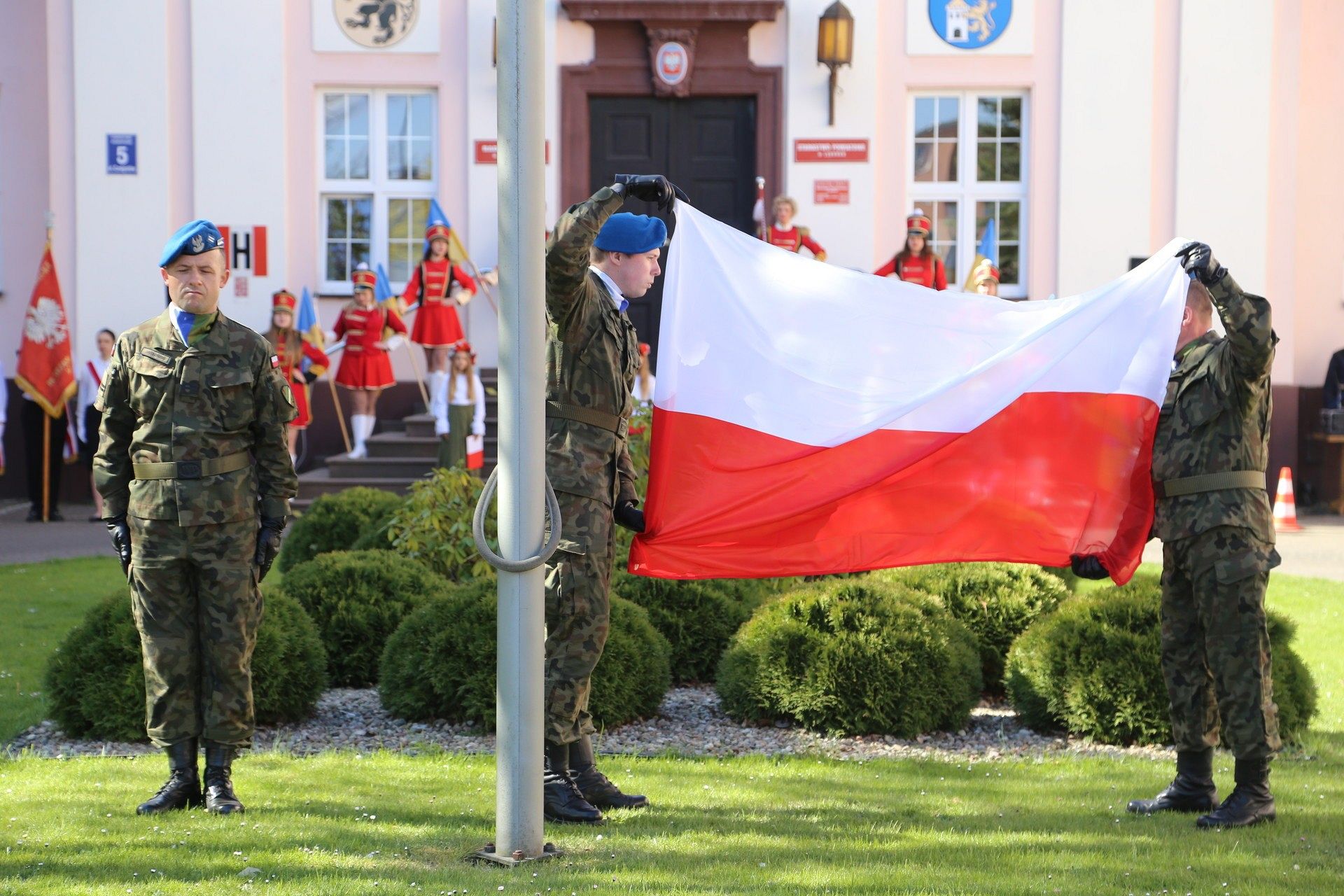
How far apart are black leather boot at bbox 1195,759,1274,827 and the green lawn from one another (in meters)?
0.07

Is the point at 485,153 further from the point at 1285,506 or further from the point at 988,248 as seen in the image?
the point at 1285,506

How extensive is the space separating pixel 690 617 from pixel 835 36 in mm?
10959

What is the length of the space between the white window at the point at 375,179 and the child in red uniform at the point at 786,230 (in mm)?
4378

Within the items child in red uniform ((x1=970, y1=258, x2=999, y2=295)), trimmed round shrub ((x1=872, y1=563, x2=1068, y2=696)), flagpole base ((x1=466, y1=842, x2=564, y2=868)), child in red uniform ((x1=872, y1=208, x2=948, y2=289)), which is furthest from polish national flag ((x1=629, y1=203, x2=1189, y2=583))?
child in red uniform ((x1=872, y1=208, x2=948, y2=289))

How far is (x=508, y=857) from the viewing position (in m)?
4.63

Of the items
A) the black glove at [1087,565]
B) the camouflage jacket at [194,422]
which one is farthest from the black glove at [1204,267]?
the camouflage jacket at [194,422]

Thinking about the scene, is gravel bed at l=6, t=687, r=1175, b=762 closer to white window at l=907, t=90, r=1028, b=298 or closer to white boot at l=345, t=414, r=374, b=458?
white boot at l=345, t=414, r=374, b=458

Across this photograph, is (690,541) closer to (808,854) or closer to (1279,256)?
(808,854)

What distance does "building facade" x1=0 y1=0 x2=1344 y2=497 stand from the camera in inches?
704

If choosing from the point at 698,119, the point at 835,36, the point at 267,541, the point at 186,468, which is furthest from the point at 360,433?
the point at 186,468

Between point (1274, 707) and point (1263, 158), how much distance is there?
14.0 metres

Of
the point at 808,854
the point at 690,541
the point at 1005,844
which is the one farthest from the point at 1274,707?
the point at 690,541

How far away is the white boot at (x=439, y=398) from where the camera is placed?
55.1 ft

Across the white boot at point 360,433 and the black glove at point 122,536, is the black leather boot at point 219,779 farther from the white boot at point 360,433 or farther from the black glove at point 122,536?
the white boot at point 360,433
